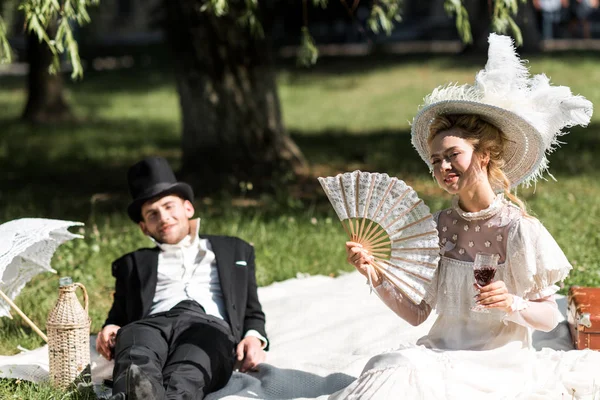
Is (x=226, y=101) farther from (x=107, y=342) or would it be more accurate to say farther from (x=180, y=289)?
(x=107, y=342)

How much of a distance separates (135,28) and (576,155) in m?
32.1

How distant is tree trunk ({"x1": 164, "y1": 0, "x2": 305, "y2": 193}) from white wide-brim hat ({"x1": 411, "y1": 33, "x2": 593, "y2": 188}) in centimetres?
485

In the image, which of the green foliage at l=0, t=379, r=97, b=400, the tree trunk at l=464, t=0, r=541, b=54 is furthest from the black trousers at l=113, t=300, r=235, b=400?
the tree trunk at l=464, t=0, r=541, b=54

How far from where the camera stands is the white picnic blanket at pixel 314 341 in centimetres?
422

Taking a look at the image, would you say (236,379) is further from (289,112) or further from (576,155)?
(289,112)

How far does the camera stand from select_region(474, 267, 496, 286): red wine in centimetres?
323

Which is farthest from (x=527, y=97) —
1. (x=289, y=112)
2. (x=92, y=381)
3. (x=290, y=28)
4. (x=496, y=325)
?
(x=290, y=28)

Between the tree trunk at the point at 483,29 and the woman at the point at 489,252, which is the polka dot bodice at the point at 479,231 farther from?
the tree trunk at the point at 483,29

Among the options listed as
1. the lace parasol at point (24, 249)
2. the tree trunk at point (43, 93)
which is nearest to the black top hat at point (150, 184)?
the lace parasol at point (24, 249)

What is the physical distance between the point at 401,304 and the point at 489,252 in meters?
0.40

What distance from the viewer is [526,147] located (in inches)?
142

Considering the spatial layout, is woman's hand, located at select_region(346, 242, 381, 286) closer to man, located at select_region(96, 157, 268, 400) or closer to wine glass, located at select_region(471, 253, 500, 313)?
wine glass, located at select_region(471, 253, 500, 313)

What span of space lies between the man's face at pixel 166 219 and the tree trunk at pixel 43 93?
10313 mm

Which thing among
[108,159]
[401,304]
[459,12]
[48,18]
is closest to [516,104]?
[401,304]
